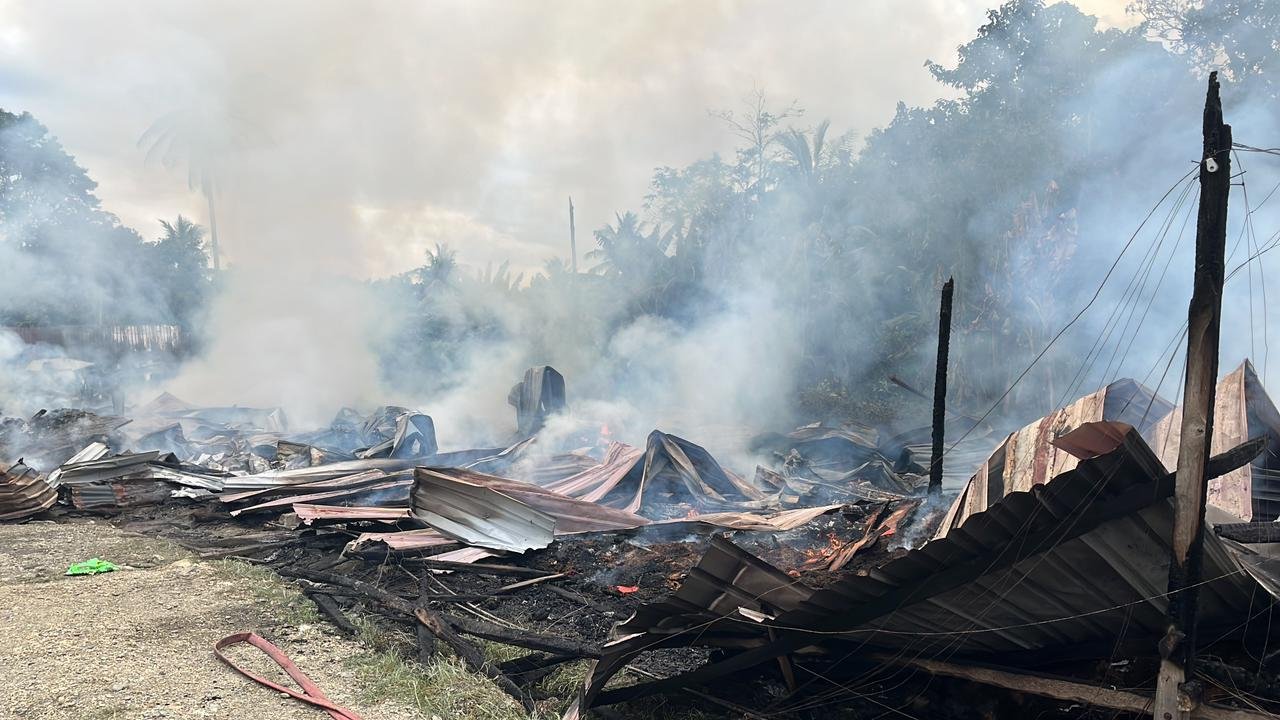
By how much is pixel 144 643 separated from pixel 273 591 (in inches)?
51.2

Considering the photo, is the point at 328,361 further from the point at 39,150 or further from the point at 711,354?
the point at 39,150

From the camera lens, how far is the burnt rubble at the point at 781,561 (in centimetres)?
303

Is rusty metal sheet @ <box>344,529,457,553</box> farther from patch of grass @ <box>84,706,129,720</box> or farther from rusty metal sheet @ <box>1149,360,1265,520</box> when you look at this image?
rusty metal sheet @ <box>1149,360,1265,520</box>

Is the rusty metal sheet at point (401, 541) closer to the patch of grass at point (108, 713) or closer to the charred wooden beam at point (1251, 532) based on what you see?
the patch of grass at point (108, 713)

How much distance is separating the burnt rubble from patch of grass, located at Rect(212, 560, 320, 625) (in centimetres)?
20

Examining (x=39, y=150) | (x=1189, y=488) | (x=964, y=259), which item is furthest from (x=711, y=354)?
(x=39, y=150)

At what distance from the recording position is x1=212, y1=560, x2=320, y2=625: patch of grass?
570cm

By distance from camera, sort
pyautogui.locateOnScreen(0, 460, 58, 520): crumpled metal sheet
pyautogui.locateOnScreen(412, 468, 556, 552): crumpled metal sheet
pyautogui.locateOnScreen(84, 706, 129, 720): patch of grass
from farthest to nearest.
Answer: pyautogui.locateOnScreen(0, 460, 58, 520): crumpled metal sheet → pyautogui.locateOnScreen(412, 468, 556, 552): crumpled metal sheet → pyautogui.locateOnScreen(84, 706, 129, 720): patch of grass

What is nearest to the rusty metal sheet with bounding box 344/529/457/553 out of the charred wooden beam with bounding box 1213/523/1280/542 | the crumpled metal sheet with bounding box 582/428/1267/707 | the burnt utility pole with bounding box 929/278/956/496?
the crumpled metal sheet with bounding box 582/428/1267/707

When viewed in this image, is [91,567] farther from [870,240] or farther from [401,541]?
[870,240]

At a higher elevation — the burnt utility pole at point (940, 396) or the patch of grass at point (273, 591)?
the burnt utility pole at point (940, 396)

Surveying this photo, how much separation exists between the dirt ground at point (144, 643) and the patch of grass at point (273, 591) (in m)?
0.03

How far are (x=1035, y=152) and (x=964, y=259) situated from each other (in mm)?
2738

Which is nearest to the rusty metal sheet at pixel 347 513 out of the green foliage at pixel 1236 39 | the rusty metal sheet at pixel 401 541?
the rusty metal sheet at pixel 401 541
